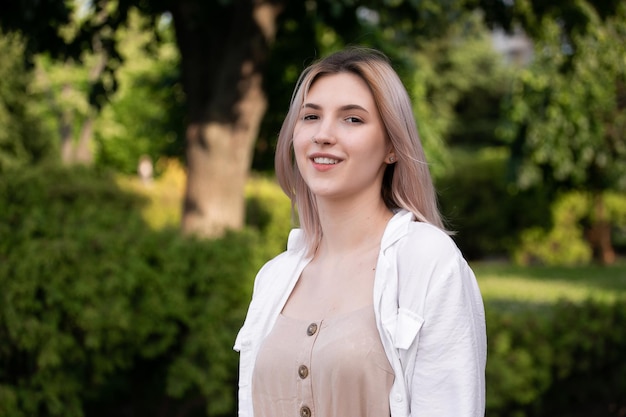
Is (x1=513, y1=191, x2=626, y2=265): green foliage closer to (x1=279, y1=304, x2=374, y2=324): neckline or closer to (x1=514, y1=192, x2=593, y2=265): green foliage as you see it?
(x1=514, y1=192, x2=593, y2=265): green foliage

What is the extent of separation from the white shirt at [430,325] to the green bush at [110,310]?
330 cm

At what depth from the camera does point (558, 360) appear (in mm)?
5652

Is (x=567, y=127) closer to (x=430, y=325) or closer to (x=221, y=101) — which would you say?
(x=221, y=101)

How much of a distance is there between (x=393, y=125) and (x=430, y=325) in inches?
19.8

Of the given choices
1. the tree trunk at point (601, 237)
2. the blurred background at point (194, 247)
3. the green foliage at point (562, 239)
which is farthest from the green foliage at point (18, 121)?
the tree trunk at point (601, 237)

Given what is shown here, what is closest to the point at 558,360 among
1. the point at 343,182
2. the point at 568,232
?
the point at 343,182

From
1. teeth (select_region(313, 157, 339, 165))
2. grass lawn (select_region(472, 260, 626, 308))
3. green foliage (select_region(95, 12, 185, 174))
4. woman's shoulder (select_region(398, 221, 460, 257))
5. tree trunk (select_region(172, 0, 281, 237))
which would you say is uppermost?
green foliage (select_region(95, 12, 185, 174))

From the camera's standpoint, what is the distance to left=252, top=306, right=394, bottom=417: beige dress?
1915 millimetres

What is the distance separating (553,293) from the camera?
13828 mm

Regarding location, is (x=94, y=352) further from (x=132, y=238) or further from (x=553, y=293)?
(x=553, y=293)

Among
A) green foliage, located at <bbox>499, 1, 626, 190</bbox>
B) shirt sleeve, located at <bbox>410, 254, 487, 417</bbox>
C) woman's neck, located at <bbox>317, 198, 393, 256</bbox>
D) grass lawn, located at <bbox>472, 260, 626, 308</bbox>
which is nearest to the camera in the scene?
shirt sleeve, located at <bbox>410, 254, 487, 417</bbox>

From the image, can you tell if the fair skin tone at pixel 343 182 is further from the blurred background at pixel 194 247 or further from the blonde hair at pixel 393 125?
the blurred background at pixel 194 247

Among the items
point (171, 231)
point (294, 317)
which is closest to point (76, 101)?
point (171, 231)

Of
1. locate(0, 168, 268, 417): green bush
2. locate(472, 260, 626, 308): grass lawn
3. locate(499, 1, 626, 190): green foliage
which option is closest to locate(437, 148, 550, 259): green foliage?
locate(472, 260, 626, 308): grass lawn
